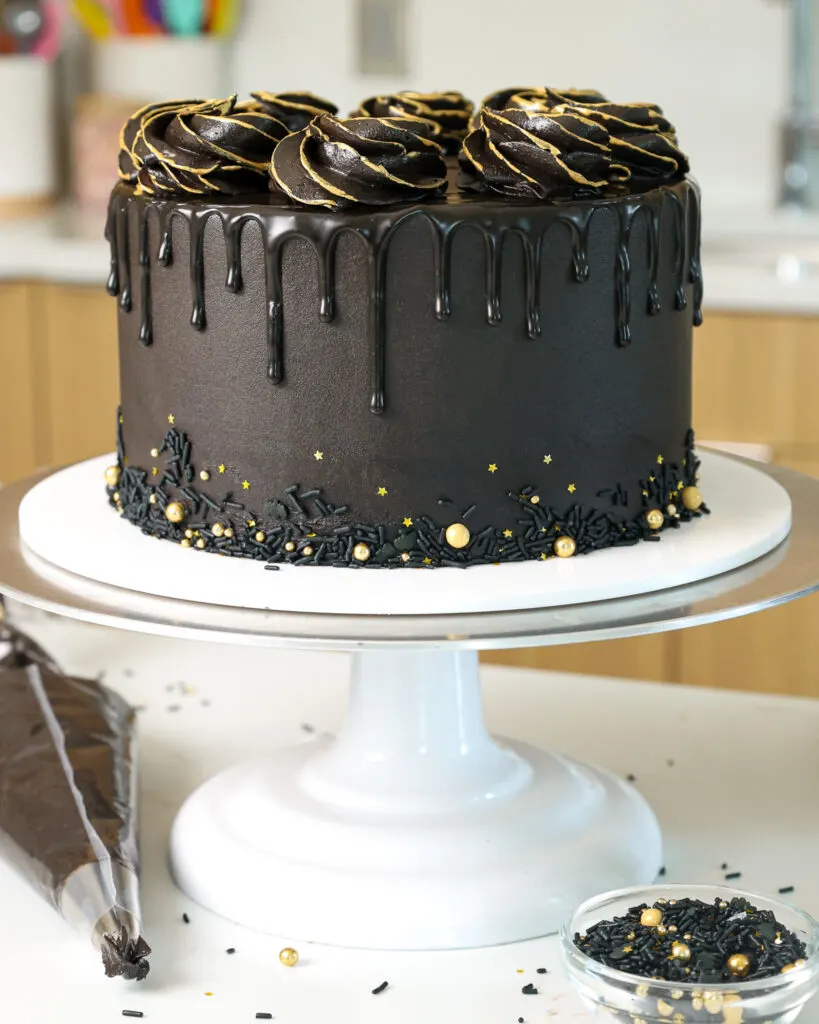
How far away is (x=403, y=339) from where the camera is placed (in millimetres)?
1202

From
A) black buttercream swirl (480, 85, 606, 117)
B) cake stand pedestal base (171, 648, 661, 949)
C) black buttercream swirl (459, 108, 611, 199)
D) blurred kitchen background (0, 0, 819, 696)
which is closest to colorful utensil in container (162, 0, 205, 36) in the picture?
blurred kitchen background (0, 0, 819, 696)

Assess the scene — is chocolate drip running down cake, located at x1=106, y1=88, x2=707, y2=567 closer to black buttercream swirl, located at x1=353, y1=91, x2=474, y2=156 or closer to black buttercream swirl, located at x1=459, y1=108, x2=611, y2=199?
black buttercream swirl, located at x1=459, y1=108, x2=611, y2=199

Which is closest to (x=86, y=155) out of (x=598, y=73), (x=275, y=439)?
(x=598, y=73)

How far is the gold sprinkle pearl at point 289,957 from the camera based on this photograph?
118 cm

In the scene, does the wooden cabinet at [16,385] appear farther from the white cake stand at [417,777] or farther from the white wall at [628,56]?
the white cake stand at [417,777]

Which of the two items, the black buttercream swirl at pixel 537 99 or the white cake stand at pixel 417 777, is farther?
the black buttercream swirl at pixel 537 99

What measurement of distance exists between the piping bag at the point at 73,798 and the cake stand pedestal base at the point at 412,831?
83 millimetres

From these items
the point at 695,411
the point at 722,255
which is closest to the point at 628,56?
the point at 722,255

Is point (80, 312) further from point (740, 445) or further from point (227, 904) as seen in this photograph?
point (227, 904)

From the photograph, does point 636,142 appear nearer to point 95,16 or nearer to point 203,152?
point 203,152

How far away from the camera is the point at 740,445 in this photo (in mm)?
2797

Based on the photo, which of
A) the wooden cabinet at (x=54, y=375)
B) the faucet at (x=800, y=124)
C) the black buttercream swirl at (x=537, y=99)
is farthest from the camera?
the faucet at (x=800, y=124)

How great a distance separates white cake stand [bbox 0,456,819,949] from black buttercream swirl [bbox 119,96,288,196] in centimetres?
28

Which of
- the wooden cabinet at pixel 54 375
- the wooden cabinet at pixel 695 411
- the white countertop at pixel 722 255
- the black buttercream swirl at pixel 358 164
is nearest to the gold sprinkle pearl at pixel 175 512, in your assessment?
the black buttercream swirl at pixel 358 164
